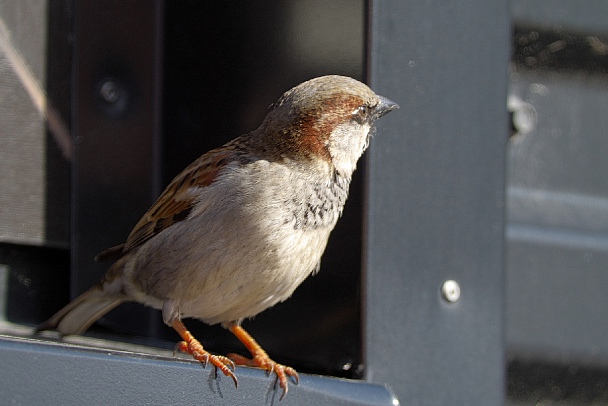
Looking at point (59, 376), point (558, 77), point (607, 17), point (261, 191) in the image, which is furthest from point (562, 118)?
point (59, 376)

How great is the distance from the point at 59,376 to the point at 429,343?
3.78ft

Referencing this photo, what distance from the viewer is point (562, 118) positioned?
12.2ft

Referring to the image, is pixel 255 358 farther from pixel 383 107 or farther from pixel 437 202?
pixel 383 107

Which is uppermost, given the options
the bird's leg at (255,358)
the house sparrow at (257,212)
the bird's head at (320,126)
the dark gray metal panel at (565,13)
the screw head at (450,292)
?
the dark gray metal panel at (565,13)

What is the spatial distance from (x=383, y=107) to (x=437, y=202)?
1.09 feet

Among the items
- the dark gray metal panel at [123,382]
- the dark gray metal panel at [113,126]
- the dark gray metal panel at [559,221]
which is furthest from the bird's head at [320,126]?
the dark gray metal panel at [559,221]

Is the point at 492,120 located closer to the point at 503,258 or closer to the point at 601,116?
the point at 503,258

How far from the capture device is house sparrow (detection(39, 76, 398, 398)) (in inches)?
100

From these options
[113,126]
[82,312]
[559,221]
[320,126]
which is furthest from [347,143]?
[559,221]

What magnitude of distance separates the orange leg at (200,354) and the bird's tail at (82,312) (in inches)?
13.1

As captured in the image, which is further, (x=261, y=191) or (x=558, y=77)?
(x=558, y=77)

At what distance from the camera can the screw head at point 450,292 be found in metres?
2.73

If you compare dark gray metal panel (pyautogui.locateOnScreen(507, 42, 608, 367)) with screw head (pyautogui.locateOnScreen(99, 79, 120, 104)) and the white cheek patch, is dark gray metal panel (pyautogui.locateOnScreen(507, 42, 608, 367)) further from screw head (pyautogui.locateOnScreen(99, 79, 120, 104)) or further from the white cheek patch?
screw head (pyautogui.locateOnScreen(99, 79, 120, 104))

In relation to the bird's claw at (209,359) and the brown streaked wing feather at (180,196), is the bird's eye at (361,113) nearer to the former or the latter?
the brown streaked wing feather at (180,196)
